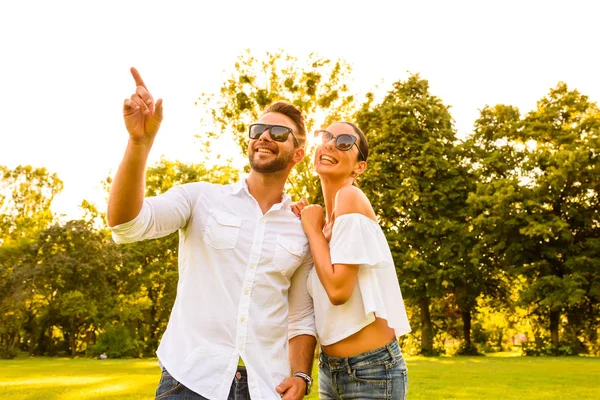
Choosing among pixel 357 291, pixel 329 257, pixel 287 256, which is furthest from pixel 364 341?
pixel 287 256

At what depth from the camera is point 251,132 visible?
14.2 ft

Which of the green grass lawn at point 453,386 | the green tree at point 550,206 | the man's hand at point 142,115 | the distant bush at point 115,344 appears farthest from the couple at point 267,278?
the distant bush at point 115,344

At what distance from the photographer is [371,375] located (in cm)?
400

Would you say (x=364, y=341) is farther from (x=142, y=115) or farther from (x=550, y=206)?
(x=550, y=206)

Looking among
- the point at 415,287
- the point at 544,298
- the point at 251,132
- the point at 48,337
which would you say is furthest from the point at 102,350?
the point at 251,132

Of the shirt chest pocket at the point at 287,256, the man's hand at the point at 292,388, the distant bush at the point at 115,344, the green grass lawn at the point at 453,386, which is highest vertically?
the shirt chest pocket at the point at 287,256

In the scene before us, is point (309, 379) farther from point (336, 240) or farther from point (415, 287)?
point (415, 287)

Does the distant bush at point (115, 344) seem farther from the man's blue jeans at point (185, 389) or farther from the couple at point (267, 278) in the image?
the man's blue jeans at point (185, 389)

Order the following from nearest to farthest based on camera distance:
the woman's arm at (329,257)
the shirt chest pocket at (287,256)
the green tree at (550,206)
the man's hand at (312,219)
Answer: the shirt chest pocket at (287,256)
the woman's arm at (329,257)
the man's hand at (312,219)
the green tree at (550,206)

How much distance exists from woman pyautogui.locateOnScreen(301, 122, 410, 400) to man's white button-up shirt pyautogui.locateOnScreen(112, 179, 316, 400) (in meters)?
0.26

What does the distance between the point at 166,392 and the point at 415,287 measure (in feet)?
108

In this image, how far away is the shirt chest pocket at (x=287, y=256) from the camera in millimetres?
3811

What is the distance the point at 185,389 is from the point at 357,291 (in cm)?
133

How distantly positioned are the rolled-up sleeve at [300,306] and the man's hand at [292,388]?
43 centimetres
